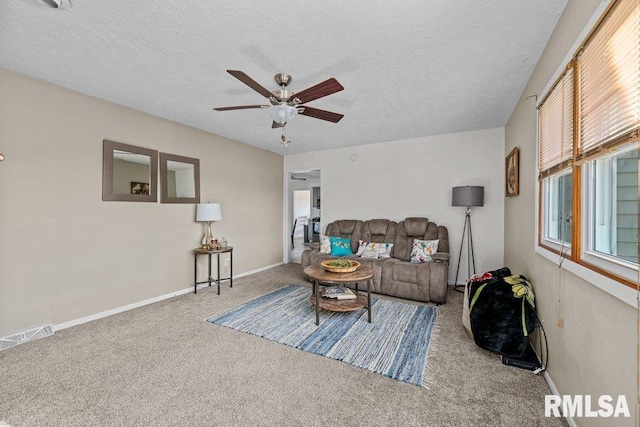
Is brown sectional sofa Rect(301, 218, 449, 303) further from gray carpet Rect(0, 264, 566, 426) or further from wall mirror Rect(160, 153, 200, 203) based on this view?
wall mirror Rect(160, 153, 200, 203)

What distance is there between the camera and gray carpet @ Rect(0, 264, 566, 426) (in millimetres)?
1582

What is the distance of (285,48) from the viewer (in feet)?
6.71

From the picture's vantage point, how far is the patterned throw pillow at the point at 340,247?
4.50 m

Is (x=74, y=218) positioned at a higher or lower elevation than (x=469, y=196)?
lower

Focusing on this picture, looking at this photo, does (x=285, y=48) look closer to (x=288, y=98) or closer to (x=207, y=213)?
(x=288, y=98)

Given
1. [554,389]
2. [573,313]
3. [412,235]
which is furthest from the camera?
[412,235]

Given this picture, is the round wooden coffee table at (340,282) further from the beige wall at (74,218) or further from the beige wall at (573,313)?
the beige wall at (74,218)

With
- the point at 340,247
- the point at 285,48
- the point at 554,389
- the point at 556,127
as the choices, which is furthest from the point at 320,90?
the point at 340,247

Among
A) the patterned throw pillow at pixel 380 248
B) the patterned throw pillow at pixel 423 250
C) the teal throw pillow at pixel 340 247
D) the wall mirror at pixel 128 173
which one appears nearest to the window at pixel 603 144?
the patterned throw pillow at pixel 423 250

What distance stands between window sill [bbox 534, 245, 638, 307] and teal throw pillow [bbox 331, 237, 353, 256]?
9.92ft

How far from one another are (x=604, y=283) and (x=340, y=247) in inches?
138

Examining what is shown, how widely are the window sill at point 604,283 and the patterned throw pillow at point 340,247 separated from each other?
3.03m

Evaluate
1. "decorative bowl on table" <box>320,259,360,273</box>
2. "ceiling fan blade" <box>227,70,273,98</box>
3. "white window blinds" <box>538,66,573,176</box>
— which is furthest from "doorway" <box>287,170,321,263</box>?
"white window blinds" <box>538,66,573,176</box>

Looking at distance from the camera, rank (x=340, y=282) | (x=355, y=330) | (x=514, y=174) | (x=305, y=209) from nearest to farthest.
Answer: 1. (x=355, y=330)
2. (x=340, y=282)
3. (x=514, y=174)
4. (x=305, y=209)
